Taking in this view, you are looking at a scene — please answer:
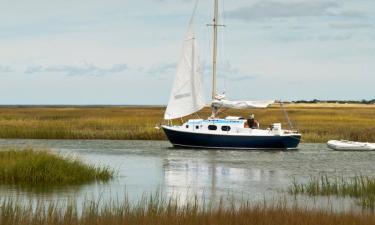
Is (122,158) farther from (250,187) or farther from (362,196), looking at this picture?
(362,196)

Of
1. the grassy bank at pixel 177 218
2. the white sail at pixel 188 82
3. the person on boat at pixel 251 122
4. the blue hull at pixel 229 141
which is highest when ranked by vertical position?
the white sail at pixel 188 82

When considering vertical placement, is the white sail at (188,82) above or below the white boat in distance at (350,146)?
above

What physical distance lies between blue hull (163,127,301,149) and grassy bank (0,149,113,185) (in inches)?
910

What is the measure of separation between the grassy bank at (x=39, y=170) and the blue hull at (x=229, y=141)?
23.1 m

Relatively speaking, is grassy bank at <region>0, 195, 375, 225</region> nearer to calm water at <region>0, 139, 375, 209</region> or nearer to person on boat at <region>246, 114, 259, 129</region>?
calm water at <region>0, 139, 375, 209</region>

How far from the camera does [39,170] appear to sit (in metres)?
27.1

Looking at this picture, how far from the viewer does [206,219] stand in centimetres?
1669

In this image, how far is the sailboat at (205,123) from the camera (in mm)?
51500

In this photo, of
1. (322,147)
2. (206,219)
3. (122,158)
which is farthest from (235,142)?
(206,219)

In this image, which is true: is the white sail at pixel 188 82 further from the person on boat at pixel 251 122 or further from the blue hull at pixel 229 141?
the person on boat at pixel 251 122

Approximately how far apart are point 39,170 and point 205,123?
2533 centimetres

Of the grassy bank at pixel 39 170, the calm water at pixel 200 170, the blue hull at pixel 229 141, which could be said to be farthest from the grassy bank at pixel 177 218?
the blue hull at pixel 229 141

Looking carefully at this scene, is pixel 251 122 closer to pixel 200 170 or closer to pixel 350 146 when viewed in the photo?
pixel 350 146

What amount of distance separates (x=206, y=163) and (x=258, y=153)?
1014 cm
